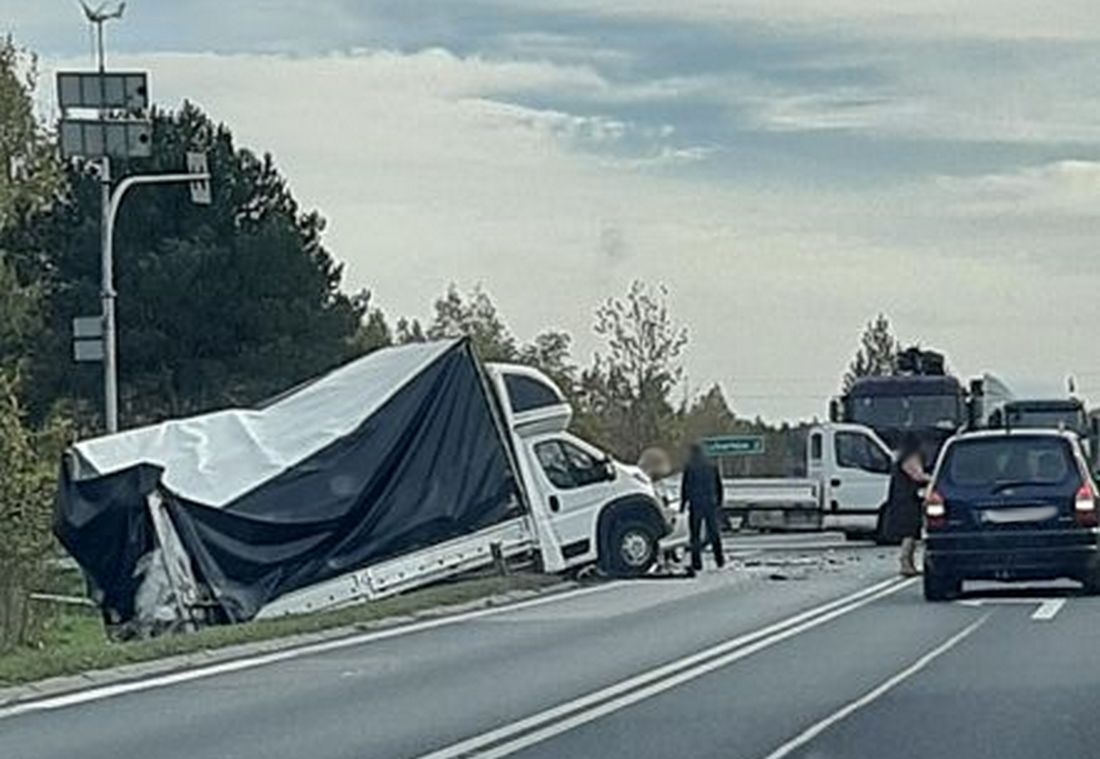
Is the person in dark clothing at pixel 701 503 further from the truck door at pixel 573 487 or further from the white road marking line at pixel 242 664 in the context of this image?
the white road marking line at pixel 242 664

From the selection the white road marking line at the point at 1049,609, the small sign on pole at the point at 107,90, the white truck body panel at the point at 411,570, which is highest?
the small sign on pole at the point at 107,90

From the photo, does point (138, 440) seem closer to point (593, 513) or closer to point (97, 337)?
point (593, 513)

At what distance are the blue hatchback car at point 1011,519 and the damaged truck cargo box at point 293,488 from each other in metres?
8.24

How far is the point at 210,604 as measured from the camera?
104 ft

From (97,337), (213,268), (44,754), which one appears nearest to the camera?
(44,754)

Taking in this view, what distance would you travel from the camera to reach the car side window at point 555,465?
35062 millimetres

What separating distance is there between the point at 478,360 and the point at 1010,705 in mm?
18227

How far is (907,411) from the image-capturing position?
5191 centimetres

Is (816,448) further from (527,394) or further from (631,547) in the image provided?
(527,394)

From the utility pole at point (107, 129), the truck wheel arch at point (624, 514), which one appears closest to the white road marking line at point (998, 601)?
the truck wheel arch at point (624, 514)

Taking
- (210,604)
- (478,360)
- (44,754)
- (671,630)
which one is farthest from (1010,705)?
(478,360)

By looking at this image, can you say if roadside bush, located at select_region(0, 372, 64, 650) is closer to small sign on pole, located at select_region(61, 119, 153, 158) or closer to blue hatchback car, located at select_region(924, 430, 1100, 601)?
small sign on pole, located at select_region(61, 119, 153, 158)

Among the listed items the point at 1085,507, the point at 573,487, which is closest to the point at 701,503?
the point at 573,487

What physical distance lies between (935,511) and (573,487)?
8524 mm
